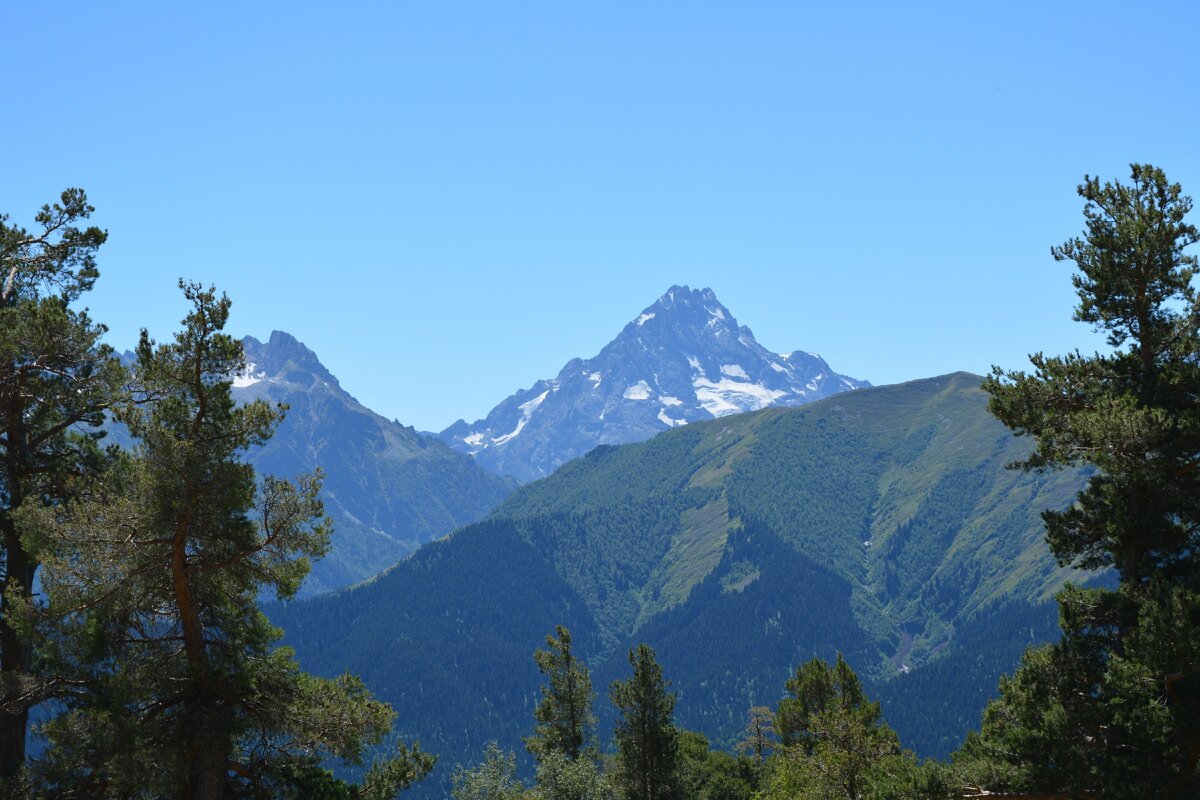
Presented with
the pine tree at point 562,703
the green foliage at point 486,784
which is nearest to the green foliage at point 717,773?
the pine tree at point 562,703

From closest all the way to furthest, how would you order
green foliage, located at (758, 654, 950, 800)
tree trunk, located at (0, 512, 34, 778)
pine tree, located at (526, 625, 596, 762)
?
tree trunk, located at (0, 512, 34, 778)
green foliage, located at (758, 654, 950, 800)
pine tree, located at (526, 625, 596, 762)

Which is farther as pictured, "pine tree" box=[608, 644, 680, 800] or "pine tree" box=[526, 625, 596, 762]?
"pine tree" box=[526, 625, 596, 762]

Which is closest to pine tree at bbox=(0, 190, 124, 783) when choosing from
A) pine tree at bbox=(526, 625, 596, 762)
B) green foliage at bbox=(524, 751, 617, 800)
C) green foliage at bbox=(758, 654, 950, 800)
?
green foliage at bbox=(758, 654, 950, 800)

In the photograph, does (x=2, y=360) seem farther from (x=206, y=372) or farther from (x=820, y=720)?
(x=820, y=720)

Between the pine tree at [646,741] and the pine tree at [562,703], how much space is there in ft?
23.7

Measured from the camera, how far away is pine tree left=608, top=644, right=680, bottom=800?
2488 inches

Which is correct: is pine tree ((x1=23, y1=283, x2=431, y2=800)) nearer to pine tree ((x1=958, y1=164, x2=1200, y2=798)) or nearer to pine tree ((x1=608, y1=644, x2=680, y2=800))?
pine tree ((x1=958, y1=164, x2=1200, y2=798))

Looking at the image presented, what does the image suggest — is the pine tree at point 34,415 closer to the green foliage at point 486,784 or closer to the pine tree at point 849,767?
the pine tree at point 849,767

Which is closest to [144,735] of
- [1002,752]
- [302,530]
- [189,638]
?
[189,638]

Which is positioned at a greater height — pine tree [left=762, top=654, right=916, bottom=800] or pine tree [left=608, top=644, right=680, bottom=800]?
pine tree [left=608, top=644, right=680, bottom=800]

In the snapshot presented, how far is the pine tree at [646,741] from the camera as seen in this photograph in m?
63.2

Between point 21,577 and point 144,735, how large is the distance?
22.2 feet

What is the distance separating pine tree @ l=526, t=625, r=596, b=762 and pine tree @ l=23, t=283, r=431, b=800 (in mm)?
43670

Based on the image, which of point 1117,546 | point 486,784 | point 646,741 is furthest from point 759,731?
point 1117,546
